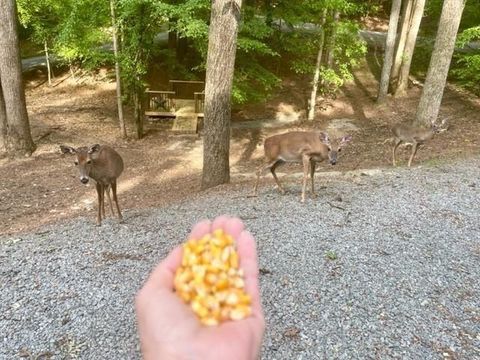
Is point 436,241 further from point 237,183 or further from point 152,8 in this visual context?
point 152,8

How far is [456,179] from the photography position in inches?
421

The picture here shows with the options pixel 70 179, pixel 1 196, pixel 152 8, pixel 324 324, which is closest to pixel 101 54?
pixel 152 8

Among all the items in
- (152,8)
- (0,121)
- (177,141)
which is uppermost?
(152,8)

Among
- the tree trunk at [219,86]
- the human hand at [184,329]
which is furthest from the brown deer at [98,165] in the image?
the human hand at [184,329]

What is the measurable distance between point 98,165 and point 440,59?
11570 millimetres

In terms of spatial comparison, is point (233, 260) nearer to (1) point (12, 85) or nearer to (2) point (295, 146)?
(2) point (295, 146)

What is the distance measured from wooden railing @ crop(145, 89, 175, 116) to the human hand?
1804 cm

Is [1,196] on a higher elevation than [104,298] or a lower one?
lower

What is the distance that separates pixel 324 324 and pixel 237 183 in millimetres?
6757

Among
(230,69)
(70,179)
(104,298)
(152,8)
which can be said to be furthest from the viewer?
(152,8)

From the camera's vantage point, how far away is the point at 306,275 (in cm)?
612

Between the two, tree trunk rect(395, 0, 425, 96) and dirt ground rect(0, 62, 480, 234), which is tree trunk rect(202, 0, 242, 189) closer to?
dirt ground rect(0, 62, 480, 234)

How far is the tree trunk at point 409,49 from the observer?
2023 cm

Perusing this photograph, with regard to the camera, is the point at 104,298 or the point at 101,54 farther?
the point at 101,54
